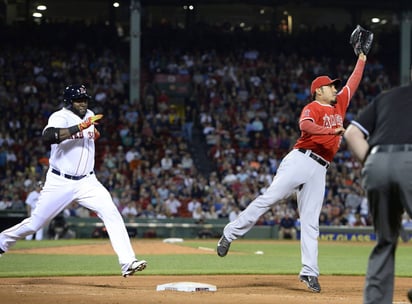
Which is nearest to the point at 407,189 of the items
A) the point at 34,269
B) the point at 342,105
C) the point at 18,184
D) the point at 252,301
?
the point at 252,301

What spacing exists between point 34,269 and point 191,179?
13728 mm

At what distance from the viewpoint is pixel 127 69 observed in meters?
31.1

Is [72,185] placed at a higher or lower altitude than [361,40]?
lower

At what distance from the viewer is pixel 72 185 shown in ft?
29.5

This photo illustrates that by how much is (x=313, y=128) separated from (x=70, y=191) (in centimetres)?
257

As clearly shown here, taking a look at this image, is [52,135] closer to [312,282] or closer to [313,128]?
[313,128]

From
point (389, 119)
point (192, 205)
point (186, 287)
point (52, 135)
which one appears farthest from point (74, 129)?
point (192, 205)

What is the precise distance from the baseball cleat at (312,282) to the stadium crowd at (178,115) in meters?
15.0

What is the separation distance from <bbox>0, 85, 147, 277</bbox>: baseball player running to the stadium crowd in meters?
14.2

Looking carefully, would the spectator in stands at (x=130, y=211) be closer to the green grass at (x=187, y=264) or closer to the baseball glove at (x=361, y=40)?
the green grass at (x=187, y=264)

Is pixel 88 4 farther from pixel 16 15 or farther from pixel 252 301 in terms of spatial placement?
pixel 252 301

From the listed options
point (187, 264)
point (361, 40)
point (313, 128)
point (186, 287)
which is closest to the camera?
point (186, 287)

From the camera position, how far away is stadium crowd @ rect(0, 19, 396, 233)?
79.7ft

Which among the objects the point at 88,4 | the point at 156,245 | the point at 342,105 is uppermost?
the point at 88,4
